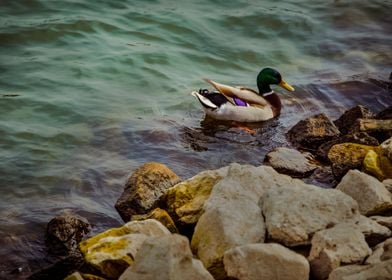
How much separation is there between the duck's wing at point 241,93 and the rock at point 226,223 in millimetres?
4586

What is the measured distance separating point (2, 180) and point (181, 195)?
2.59 meters

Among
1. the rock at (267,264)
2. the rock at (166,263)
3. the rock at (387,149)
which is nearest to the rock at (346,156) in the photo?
the rock at (387,149)

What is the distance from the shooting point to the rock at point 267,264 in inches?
190

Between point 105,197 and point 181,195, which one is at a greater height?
point 181,195

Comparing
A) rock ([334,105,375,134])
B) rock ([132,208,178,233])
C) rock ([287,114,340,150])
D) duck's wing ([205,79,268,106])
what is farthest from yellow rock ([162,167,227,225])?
duck's wing ([205,79,268,106])

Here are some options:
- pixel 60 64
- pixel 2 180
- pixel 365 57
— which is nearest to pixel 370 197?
pixel 2 180

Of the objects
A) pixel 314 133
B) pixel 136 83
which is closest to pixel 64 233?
pixel 314 133

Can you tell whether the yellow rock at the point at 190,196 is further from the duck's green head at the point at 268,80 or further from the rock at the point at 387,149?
the duck's green head at the point at 268,80

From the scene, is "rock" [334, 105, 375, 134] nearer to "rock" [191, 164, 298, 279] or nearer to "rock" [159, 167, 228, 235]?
"rock" [159, 167, 228, 235]

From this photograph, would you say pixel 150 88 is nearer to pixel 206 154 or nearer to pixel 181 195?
pixel 206 154

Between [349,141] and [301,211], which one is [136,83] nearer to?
[349,141]

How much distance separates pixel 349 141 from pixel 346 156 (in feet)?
2.05

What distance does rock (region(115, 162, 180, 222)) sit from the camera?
6895 mm

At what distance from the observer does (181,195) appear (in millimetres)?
6473
